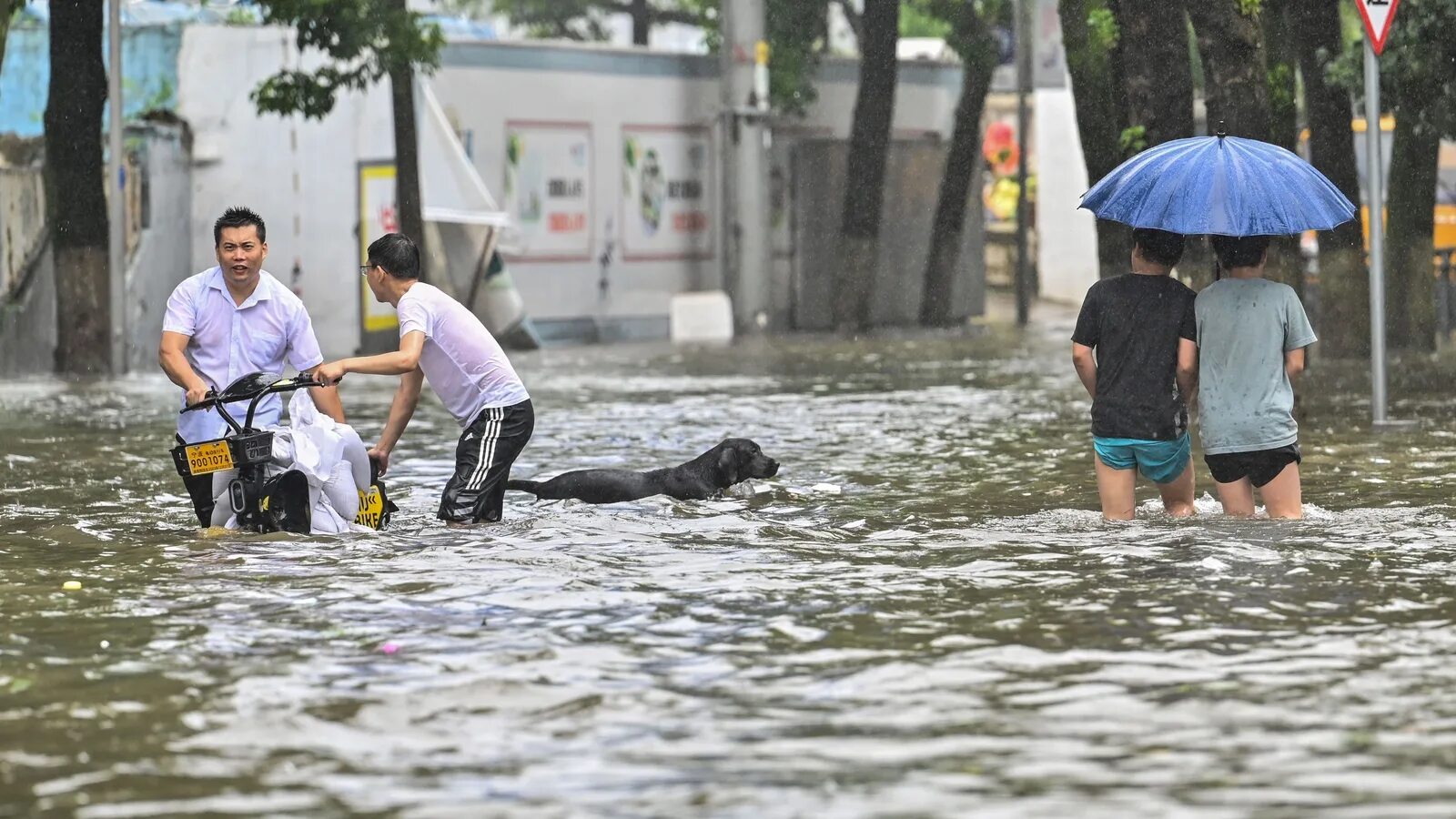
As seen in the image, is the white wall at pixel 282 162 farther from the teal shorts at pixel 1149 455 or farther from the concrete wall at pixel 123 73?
the teal shorts at pixel 1149 455

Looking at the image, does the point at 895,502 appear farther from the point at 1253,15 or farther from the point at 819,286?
the point at 819,286

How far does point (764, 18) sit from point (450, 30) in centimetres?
414

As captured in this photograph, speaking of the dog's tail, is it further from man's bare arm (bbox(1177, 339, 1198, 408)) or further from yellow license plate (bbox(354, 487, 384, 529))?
man's bare arm (bbox(1177, 339, 1198, 408))

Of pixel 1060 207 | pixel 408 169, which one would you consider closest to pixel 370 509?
pixel 408 169

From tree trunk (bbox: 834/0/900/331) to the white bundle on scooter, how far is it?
865 inches

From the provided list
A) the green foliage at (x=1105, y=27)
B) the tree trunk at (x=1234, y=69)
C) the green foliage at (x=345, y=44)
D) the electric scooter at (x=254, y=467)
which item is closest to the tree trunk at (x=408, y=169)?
the green foliage at (x=345, y=44)

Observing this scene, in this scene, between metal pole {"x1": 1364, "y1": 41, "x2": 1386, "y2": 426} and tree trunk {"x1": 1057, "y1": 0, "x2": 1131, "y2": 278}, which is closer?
metal pole {"x1": 1364, "y1": 41, "x2": 1386, "y2": 426}

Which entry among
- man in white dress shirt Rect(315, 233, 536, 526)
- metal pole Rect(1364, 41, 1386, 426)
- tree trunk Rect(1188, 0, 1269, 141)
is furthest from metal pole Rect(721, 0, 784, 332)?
man in white dress shirt Rect(315, 233, 536, 526)

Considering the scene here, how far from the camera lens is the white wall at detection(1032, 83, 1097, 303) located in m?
40.8

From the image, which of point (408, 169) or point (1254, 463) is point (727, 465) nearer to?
point (1254, 463)

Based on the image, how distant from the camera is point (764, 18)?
102 ft

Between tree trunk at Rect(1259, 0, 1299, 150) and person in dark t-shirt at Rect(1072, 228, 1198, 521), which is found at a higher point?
tree trunk at Rect(1259, 0, 1299, 150)

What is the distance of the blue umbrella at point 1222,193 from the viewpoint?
9.11 meters

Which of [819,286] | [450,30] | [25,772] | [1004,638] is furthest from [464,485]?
[819,286]
